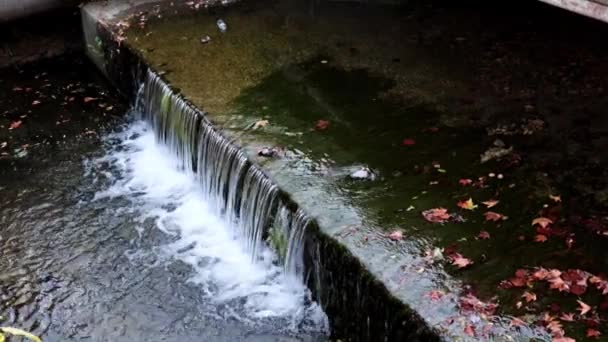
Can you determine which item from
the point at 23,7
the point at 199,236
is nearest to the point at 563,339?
the point at 199,236

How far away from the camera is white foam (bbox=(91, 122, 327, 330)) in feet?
20.6

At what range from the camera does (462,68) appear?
823cm

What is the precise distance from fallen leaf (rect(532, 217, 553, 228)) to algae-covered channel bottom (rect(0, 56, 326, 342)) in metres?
2.04

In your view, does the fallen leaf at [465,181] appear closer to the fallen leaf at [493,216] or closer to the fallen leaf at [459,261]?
the fallen leaf at [493,216]

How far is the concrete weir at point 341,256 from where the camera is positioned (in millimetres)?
4648

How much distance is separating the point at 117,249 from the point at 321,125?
8.55ft

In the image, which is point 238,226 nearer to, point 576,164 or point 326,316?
point 326,316

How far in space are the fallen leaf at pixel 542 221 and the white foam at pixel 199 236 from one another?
200cm

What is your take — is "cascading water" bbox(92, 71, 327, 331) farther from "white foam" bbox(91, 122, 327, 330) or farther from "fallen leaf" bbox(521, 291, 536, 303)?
"fallen leaf" bbox(521, 291, 536, 303)

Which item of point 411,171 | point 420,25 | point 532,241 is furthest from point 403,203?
point 420,25

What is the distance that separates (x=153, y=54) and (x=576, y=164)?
5.70 meters

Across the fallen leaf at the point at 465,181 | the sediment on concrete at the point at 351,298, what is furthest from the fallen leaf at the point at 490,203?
the sediment on concrete at the point at 351,298

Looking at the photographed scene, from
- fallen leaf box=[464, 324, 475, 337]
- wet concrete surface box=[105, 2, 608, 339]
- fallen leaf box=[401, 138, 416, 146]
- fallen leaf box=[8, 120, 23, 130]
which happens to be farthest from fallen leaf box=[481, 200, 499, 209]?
fallen leaf box=[8, 120, 23, 130]

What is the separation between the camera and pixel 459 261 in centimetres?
507
